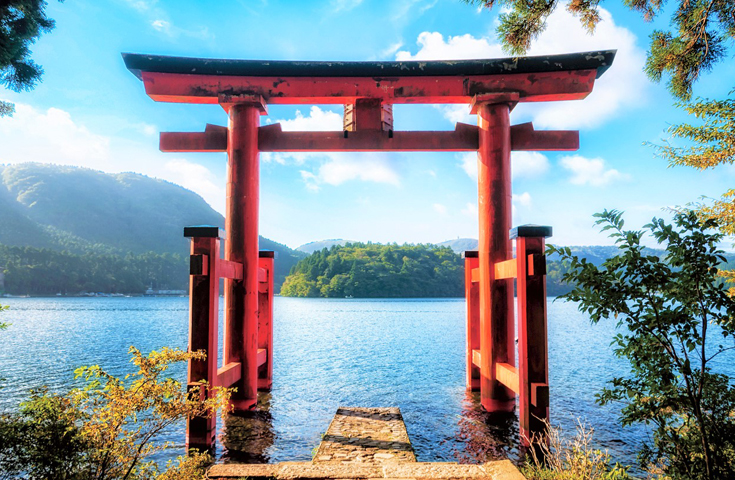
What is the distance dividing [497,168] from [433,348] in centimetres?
1440

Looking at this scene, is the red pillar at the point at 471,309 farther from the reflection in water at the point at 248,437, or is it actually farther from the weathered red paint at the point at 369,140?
the reflection in water at the point at 248,437

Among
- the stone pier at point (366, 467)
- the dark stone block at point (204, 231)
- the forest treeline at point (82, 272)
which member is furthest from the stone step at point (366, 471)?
the forest treeline at point (82, 272)

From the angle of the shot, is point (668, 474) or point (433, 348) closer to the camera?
point (668, 474)

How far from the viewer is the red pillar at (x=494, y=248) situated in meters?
6.67

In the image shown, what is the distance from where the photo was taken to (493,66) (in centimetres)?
688

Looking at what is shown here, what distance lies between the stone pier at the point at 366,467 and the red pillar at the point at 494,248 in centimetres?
204

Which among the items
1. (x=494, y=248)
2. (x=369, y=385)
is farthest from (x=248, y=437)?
(x=369, y=385)

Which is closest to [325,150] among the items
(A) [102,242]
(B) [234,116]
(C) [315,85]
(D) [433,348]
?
(C) [315,85]

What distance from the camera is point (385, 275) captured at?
84.2m

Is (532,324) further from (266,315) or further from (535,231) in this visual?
(266,315)

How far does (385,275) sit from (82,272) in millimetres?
52750

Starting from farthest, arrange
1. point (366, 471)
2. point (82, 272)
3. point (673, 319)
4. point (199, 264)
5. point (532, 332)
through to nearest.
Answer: point (82, 272) → point (199, 264) → point (532, 332) → point (366, 471) → point (673, 319)

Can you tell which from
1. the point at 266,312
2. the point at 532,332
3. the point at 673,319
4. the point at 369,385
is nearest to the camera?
the point at 673,319

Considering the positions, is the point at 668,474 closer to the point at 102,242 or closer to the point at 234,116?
the point at 234,116
